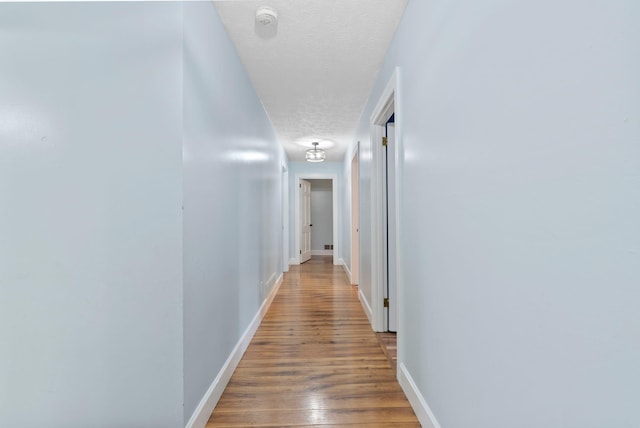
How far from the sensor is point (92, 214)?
1.30 m

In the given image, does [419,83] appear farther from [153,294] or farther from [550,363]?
[153,294]

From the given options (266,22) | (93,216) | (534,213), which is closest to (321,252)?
(266,22)

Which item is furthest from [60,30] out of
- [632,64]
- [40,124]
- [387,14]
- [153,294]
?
[632,64]

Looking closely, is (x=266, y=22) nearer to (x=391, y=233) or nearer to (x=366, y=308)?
(x=391, y=233)

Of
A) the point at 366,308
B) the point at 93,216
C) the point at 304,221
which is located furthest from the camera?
the point at 304,221

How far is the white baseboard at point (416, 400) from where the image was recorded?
1413 mm

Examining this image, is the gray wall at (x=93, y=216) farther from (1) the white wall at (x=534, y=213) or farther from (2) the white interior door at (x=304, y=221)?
(2) the white interior door at (x=304, y=221)

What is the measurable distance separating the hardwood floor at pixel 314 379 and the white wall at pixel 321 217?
17.9 ft

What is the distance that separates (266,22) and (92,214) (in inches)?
57.9

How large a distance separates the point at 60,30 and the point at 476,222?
1.99m

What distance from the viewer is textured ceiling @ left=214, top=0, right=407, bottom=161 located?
175cm

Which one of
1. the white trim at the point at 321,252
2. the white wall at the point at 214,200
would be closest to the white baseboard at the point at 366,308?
the white wall at the point at 214,200

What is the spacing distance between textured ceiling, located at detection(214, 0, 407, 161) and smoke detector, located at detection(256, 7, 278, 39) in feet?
0.10

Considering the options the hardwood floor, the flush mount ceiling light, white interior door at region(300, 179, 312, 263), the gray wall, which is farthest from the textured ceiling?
white interior door at region(300, 179, 312, 263)
